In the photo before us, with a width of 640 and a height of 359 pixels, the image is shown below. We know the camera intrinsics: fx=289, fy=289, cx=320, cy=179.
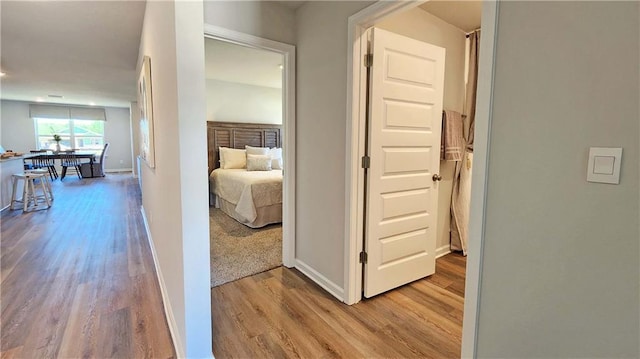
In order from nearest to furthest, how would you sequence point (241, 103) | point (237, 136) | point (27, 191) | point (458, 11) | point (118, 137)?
point (458, 11)
point (27, 191)
point (237, 136)
point (241, 103)
point (118, 137)

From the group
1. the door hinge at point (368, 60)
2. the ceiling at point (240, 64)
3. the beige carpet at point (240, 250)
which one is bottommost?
the beige carpet at point (240, 250)

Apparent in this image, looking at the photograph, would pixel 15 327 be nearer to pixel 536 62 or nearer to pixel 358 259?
pixel 358 259

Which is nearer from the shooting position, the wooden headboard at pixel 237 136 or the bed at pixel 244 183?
the bed at pixel 244 183

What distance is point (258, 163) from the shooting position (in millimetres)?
4922

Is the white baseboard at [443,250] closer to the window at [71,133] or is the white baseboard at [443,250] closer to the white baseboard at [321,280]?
the white baseboard at [321,280]

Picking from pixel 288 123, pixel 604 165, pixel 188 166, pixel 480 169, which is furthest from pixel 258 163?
pixel 604 165

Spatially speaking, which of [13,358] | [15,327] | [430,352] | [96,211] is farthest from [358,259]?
[96,211]

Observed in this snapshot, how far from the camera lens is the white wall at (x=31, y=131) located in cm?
867

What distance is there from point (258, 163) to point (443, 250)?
3179 millimetres

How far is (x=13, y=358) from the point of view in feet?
5.05

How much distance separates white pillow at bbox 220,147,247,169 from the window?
7.59 m

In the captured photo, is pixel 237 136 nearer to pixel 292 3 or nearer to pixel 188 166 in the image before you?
pixel 292 3

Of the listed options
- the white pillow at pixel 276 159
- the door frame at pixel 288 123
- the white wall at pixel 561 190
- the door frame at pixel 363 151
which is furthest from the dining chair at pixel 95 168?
the white wall at pixel 561 190

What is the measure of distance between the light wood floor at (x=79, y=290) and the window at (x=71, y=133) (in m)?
6.75
